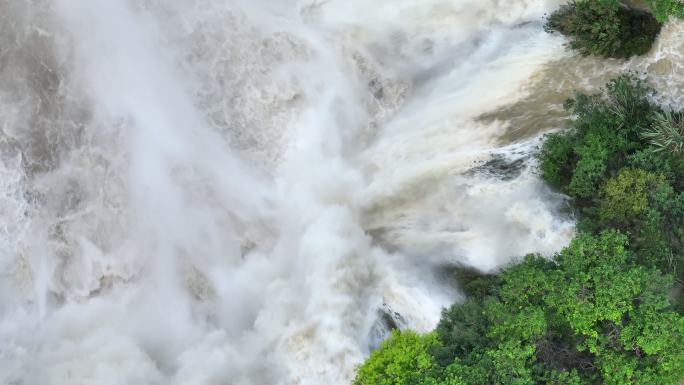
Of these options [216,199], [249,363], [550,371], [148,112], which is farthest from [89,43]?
[550,371]

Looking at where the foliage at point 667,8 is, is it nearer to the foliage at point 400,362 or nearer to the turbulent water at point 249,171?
the turbulent water at point 249,171

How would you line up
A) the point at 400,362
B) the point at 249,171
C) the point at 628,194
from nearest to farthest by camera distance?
the point at 400,362
the point at 628,194
the point at 249,171

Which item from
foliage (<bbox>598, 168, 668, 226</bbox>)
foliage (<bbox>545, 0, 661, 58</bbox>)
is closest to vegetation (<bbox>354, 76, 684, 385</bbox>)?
foliage (<bbox>598, 168, 668, 226</bbox>)

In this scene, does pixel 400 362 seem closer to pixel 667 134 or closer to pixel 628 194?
pixel 628 194

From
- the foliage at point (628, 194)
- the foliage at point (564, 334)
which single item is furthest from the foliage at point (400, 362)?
the foliage at point (628, 194)

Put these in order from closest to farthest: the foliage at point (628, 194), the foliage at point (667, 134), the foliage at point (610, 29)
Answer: the foliage at point (628, 194), the foliage at point (667, 134), the foliage at point (610, 29)

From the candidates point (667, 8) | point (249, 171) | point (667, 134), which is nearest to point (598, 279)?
point (667, 134)

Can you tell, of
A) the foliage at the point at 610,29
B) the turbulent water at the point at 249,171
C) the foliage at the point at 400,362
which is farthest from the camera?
the turbulent water at the point at 249,171
